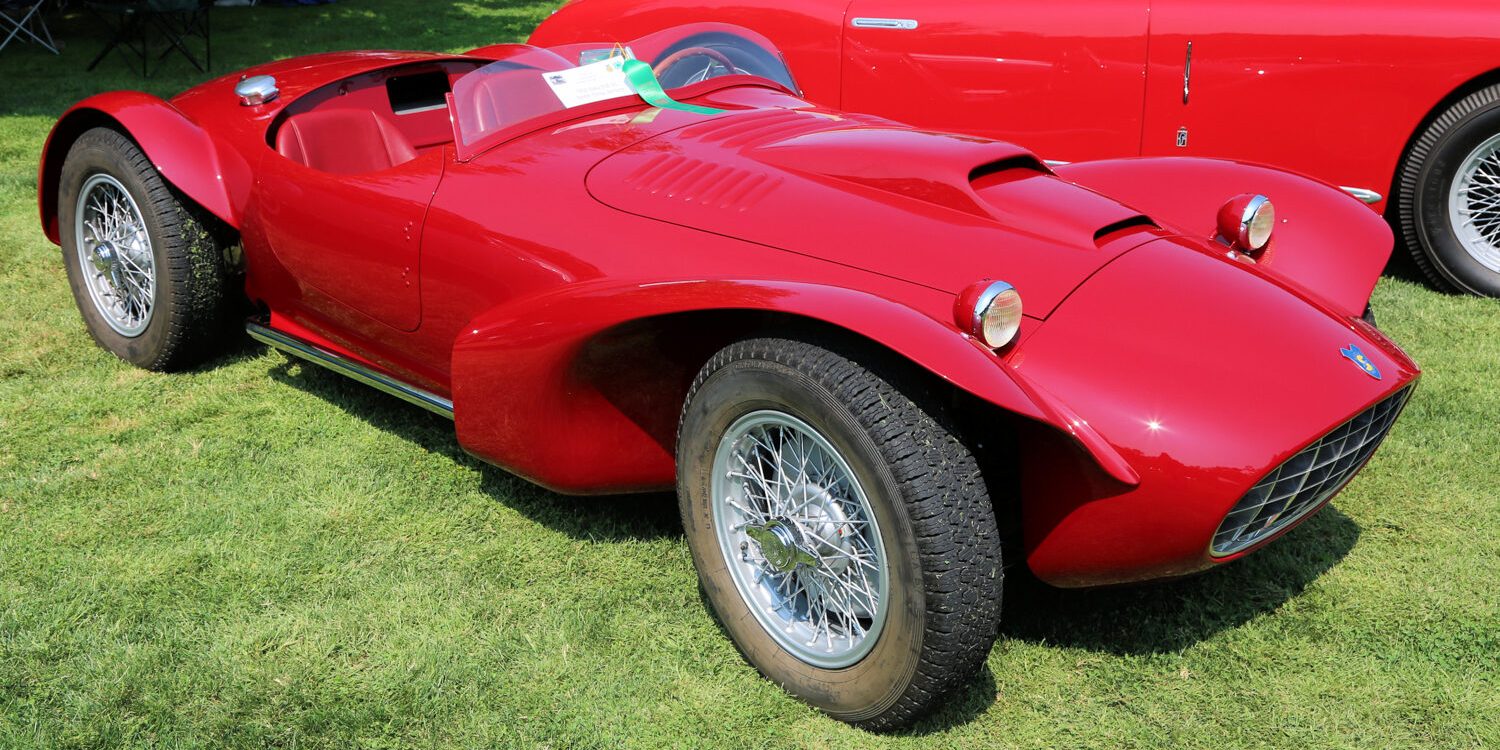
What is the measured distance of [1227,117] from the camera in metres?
5.24

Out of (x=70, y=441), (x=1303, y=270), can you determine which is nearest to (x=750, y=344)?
(x=1303, y=270)

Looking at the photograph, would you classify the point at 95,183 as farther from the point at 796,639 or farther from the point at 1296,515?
the point at 1296,515

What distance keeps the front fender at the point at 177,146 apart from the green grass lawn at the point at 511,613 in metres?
0.77

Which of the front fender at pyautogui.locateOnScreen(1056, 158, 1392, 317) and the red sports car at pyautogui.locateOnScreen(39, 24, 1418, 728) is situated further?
the front fender at pyautogui.locateOnScreen(1056, 158, 1392, 317)

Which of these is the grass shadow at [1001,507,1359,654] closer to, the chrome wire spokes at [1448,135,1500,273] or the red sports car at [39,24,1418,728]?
the red sports car at [39,24,1418,728]

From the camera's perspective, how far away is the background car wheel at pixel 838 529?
2381 mm

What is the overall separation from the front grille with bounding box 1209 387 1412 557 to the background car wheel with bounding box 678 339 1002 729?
1.78ft

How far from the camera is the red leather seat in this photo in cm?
418

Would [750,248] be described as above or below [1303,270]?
above

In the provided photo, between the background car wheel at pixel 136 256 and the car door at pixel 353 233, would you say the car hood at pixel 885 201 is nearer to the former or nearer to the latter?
the car door at pixel 353 233

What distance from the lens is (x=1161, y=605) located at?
123 inches

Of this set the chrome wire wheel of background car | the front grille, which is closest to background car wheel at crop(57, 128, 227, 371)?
the chrome wire wheel of background car

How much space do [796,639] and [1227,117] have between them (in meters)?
3.61

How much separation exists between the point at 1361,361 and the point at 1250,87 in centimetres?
284
